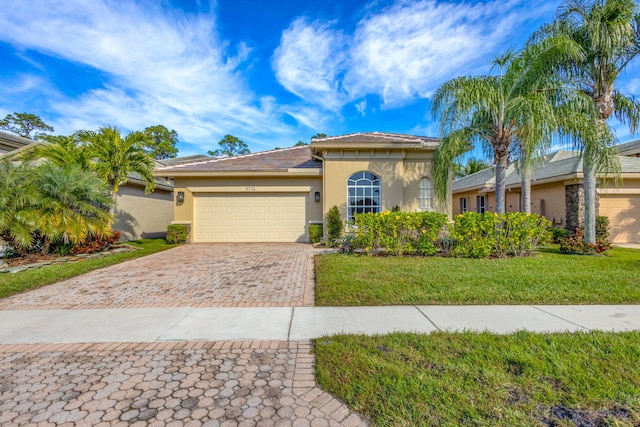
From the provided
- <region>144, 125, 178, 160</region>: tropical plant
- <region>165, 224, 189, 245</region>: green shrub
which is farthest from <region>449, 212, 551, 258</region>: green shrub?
<region>144, 125, 178, 160</region>: tropical plant

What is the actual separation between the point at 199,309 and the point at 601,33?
13.1 meters

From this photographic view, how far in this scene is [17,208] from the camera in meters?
8.30

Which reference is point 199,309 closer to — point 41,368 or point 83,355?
point 83,355

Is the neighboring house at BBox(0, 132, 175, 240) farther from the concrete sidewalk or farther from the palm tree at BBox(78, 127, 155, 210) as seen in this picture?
the concrete sidewalk

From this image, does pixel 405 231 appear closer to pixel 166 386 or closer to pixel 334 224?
pixel 334 224

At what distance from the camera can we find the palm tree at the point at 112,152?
1115cm

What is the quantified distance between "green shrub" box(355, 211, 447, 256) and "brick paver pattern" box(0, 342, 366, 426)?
19.2 ft

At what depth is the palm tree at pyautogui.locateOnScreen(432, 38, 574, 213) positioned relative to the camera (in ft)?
26.8

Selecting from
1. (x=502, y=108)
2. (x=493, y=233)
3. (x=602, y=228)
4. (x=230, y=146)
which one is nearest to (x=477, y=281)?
(x=493, y=233)

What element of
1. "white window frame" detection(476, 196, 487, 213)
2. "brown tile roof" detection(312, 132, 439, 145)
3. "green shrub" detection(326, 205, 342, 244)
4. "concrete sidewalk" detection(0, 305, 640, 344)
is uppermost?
"brown tile roof" detection(312, 132, 439, 145)

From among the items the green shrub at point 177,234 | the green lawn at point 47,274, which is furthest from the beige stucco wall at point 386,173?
the green lawn at point 47,274

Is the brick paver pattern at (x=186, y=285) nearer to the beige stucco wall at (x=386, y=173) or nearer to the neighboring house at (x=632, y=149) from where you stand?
the beige stucco wall at (x=386, y=173)

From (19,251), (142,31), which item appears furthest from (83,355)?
(142,31)

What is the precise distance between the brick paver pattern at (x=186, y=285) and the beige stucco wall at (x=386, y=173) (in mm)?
3843
